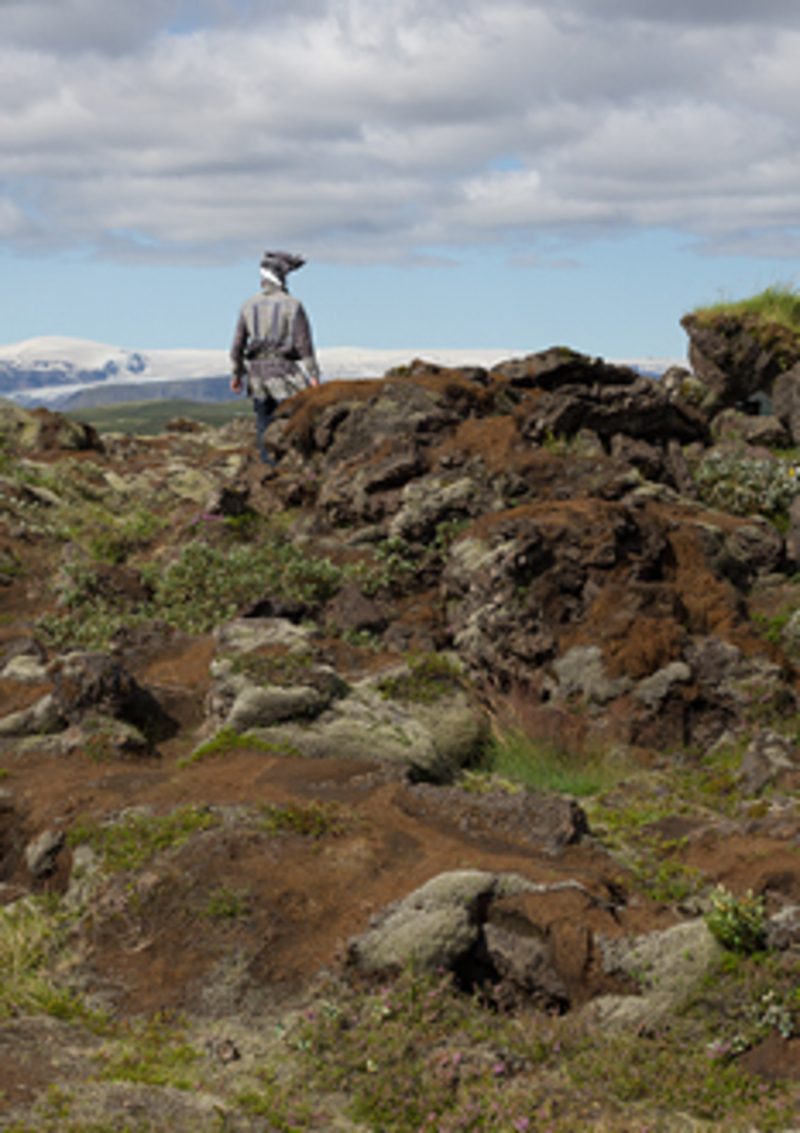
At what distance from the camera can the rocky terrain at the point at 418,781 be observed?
5586 millimetres

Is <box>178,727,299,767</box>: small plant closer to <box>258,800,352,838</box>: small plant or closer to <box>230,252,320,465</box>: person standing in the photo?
<box>258,800,352,838</box>: small plant

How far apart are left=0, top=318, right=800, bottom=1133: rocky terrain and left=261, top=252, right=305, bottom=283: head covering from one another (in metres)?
2.45

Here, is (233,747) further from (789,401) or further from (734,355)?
(734,355)

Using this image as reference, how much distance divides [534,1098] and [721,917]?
5.15 ft

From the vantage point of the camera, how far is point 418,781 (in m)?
9.55

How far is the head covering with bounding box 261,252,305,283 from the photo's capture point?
65.4 ft

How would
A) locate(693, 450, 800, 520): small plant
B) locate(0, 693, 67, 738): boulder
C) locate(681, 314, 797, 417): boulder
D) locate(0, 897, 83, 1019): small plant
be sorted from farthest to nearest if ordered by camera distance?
1. locate(681, 314, 797, 417): boulder
2. locate(693, 450, 800, 520): small plant
3. locate(0, 693, 67, 738): boulder
4. locate(0, 897, 83, 1019): small plant

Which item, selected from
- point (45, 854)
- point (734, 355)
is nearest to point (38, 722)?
point (45, 854)

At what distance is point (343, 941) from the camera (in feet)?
21.1

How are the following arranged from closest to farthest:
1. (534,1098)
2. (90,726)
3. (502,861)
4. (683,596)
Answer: (534,1098) < (502,861) < (90,726) < (683,596)

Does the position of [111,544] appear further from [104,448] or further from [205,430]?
[205,430]

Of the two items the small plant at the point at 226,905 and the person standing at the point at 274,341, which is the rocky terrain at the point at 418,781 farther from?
the person standing at the point at 274,341

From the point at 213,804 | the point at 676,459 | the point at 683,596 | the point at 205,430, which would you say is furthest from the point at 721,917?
the point at 205,430

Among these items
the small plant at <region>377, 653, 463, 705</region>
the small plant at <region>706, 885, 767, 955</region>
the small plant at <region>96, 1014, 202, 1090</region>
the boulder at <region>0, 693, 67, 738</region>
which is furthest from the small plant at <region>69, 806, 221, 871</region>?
the small plant at <region>377, 653, 463, 705</region>
